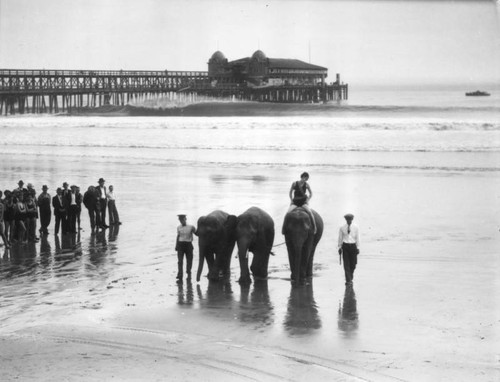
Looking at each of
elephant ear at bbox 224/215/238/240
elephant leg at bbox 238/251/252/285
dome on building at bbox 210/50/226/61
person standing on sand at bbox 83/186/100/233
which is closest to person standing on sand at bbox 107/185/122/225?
person standing on sand at bbox 83/186/100/233

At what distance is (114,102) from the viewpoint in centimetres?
12281

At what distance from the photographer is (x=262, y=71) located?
14575cm

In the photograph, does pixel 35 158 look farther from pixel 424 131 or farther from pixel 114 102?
pixel 114 102

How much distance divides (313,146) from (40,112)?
55927mm

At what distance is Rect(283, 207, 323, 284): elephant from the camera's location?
14570 mm

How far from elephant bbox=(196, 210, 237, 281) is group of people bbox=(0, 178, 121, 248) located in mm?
5329

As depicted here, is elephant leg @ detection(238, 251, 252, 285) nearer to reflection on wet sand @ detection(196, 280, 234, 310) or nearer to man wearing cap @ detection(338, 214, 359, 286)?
reflection on wet sand @ detection(196, 280, 234, 310)

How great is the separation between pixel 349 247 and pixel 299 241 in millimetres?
817

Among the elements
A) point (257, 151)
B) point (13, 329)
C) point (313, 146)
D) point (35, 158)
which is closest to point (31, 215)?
point (13, 329)

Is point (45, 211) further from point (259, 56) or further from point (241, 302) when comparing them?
point (259, 56)

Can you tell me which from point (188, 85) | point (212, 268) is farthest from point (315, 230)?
point (188, 85)

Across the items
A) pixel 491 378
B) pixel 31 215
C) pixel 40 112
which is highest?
pixel 40 112

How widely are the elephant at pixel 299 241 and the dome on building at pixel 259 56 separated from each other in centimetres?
13240

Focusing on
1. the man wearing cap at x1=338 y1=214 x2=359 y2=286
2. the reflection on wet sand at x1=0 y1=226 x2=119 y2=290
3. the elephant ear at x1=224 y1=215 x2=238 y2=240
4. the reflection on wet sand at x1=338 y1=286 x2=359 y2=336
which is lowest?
the reflection on wet sand at x1=338 y1=286 x2=359 y2=336
